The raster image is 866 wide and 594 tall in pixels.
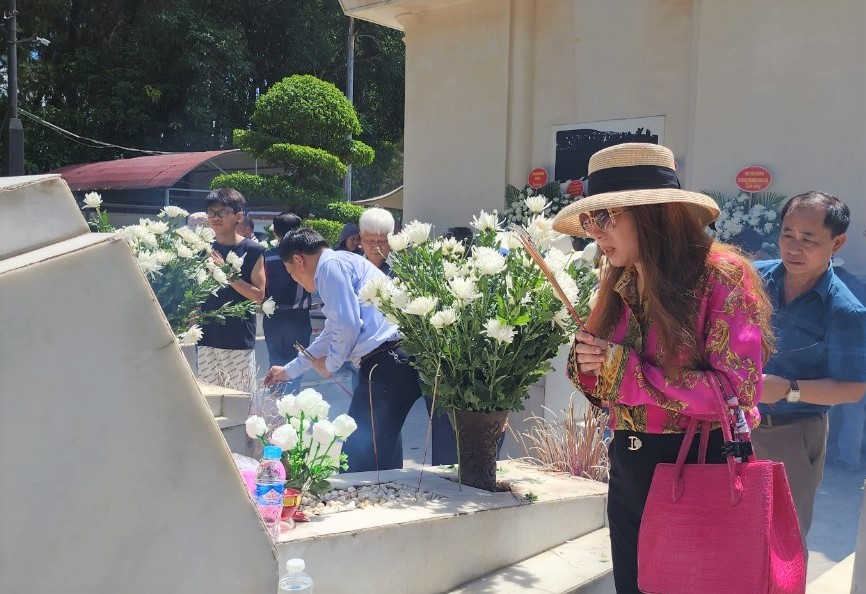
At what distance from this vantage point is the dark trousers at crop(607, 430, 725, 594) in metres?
2.03

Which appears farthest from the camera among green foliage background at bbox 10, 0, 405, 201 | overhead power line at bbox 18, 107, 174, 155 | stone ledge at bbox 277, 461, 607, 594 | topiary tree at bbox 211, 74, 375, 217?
green foliage background at bbox 10, 0, 405, 201

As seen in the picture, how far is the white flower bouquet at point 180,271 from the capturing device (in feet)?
14.7

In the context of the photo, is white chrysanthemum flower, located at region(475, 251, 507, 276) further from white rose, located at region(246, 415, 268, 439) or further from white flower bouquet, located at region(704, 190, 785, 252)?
white flower bouquet, located at region(704, 190, 785, 252)

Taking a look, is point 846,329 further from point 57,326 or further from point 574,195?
point 574,195

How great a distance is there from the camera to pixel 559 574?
9.95 ft

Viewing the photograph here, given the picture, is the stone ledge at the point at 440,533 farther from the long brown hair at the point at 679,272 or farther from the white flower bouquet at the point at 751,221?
the white flower bouquet at the point at 751,221

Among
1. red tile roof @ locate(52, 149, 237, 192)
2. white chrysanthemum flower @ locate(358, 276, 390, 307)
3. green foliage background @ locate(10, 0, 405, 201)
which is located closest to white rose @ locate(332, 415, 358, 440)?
white chrysanthemum flower @ locate(358, 276, 390, 307)

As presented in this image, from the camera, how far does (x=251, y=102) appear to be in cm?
2452

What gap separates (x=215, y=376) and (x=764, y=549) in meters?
4.15

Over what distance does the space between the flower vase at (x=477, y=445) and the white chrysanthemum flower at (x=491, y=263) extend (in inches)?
24.6

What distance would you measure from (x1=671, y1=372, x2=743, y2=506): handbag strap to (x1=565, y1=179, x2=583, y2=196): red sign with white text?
678 centimetres

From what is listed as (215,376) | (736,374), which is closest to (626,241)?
(736,374)

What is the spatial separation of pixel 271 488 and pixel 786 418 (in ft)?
5.74

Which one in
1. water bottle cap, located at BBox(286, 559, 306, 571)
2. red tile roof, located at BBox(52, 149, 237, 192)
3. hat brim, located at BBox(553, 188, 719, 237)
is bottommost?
water bottle cap, located at BBox(286, 559, 306, 571)
